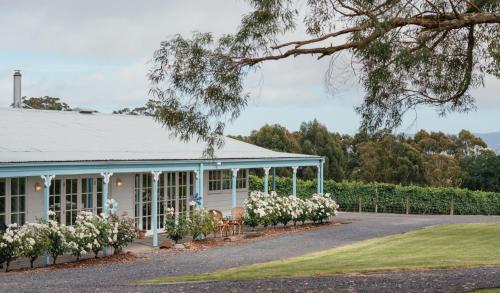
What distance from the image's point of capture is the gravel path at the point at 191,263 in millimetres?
13227

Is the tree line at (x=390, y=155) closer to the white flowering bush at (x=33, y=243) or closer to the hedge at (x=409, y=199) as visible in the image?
the hedge at (x=409, y=199)

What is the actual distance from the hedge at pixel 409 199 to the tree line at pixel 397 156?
259 inches

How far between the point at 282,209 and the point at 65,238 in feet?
31.2

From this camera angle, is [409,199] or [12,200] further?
[409,199]

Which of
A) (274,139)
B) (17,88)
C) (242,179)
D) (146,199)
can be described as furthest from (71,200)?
(274,139)

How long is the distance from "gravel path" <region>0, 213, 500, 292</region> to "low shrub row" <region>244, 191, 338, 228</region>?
827mm

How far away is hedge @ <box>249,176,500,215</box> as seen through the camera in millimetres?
35000

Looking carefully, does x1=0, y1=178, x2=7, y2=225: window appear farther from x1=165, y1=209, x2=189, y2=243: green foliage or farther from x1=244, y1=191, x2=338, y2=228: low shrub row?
x1=244, y1=191, x2=338, y2=228: low shrub row

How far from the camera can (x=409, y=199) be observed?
3519 cm

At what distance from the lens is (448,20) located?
36.5 feet

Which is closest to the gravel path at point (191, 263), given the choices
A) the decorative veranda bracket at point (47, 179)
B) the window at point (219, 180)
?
the decorative veranda bracket at point (47, 179)

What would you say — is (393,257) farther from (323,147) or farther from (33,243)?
(323,147)

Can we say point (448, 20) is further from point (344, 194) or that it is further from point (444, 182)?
point (444, 182)

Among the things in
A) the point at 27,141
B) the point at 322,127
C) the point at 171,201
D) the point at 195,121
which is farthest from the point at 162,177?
the point at 322,127
